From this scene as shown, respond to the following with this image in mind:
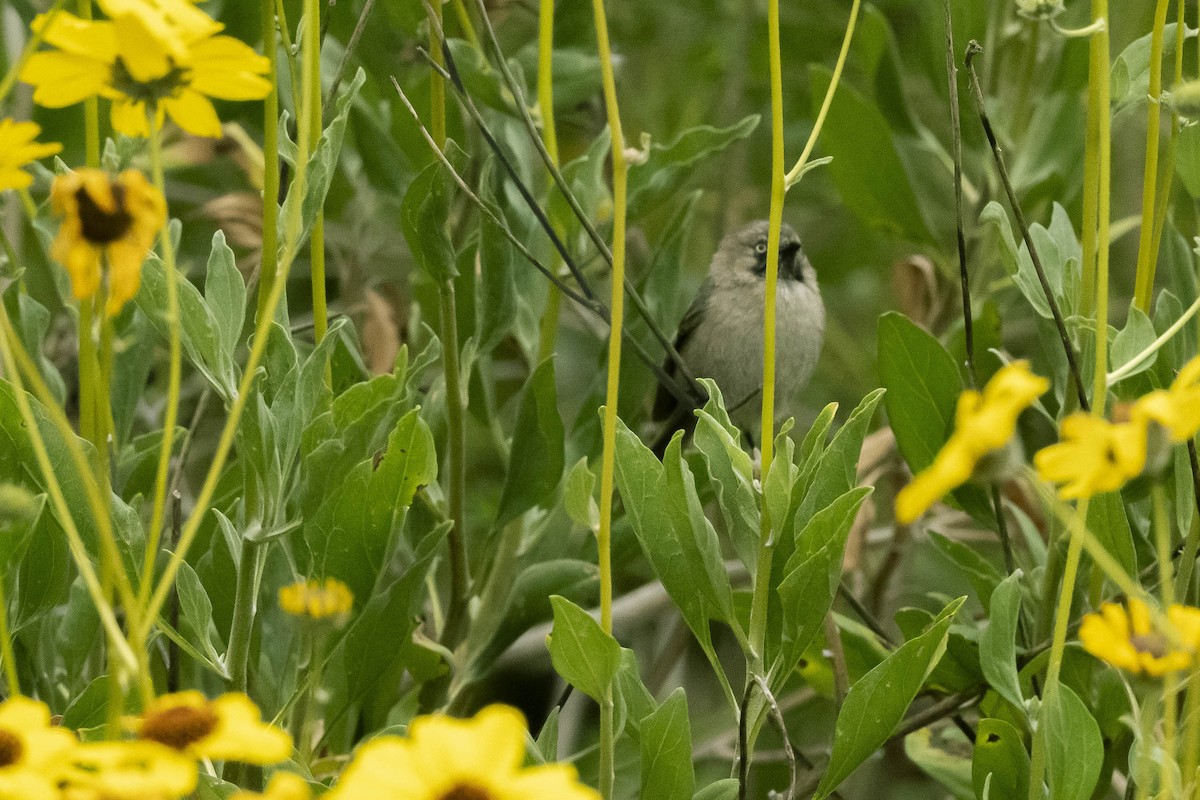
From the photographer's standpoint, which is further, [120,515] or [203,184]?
[203,184]

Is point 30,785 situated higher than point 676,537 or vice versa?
point 30,785

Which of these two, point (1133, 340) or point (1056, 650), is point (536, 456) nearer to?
point (1133, 340)

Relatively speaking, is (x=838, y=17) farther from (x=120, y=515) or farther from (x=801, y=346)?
(x=120, y=515)

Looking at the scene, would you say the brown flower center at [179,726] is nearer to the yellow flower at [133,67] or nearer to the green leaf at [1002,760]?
the yellow flower at [133,67]

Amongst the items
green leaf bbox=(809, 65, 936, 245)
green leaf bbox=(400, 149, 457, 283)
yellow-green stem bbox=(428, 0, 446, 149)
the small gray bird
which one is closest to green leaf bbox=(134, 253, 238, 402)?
Answer: green leaf bbox=(400, 149, 457, 283)

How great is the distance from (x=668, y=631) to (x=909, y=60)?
1560mm

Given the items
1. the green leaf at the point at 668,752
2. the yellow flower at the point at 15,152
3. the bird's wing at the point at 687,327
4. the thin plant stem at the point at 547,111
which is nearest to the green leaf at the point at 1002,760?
the green leaf at the point at 668,752

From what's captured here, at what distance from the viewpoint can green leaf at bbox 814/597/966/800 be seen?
138 cm

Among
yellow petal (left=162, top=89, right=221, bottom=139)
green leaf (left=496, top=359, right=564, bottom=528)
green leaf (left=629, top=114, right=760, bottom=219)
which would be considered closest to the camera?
yellow petal (left=162, top=89, right=221, bottom=139)

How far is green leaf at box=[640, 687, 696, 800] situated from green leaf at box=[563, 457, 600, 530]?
0.63 feet

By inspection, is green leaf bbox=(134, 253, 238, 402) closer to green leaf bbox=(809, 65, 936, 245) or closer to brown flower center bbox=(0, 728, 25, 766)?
brown flower center bbox=(0, 728, 25, 766)

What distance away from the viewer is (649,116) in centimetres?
355

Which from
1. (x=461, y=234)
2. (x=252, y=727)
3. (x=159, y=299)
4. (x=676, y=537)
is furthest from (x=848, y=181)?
(x=252, y=727)

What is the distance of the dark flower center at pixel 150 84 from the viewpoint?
41.9 inches
